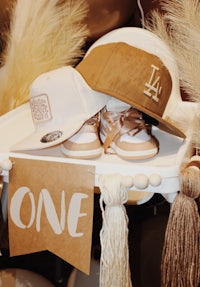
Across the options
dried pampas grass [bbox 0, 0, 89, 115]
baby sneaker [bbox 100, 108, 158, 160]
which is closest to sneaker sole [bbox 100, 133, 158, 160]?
baby sneaker [bbox 100, 108, 158, 160]

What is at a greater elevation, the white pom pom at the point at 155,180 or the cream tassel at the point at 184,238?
the white pom pom at the point at 155,180

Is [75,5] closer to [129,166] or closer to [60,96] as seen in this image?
[60,96]

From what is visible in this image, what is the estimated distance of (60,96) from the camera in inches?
22.4

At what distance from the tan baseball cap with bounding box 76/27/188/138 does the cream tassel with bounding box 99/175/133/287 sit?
0.11 m

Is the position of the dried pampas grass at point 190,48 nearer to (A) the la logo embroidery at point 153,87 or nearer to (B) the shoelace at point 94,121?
(A) the la logo embroidery at point 153,87

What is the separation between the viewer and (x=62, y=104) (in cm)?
57

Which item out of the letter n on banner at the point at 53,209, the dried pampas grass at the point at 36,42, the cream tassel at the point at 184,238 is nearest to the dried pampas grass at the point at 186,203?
Answer: the cream tassel at the point at 184,238

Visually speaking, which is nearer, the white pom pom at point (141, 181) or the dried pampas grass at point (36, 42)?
the white pom pom at point (141, 181)

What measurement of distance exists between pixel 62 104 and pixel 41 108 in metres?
0.04

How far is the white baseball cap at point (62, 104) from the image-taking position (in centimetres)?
56

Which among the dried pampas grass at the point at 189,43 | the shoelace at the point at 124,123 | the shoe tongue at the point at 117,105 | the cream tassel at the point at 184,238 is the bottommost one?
the cream tassel at the point at 184,238

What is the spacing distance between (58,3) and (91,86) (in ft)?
1.04

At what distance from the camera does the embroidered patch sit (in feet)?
1.90

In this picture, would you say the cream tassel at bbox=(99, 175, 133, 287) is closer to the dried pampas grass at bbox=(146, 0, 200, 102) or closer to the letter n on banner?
the letter n on banner
